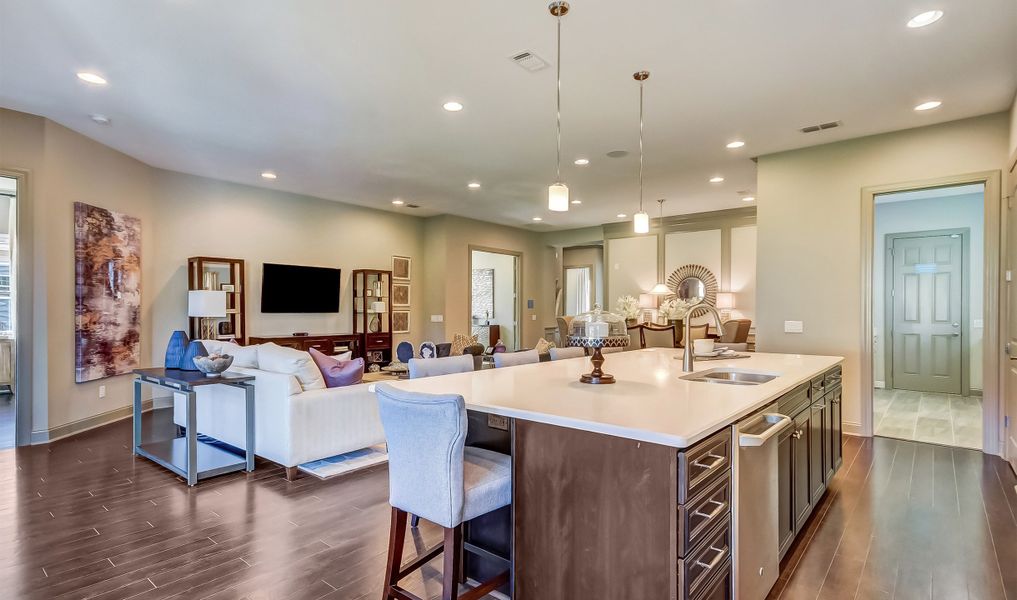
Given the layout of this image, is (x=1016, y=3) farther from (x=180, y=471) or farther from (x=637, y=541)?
(x=180, y=471)

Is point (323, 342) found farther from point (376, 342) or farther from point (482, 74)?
point (482, 74)

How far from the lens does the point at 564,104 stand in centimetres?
401

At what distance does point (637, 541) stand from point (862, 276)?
4.44m

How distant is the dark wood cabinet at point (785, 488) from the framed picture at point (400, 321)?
6.85m

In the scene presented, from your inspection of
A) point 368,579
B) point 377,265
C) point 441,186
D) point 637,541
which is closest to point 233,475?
point 368,579

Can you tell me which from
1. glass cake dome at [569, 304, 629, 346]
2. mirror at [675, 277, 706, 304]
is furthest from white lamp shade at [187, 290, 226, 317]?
mirror at [675, 277, 706, 304]

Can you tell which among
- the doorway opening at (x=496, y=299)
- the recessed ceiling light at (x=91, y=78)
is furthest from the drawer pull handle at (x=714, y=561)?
the doorway opening at (x=496, y=299)

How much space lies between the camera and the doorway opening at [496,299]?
10609 mm

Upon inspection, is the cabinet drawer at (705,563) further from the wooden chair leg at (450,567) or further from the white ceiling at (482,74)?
the white ceiling at (482,74)

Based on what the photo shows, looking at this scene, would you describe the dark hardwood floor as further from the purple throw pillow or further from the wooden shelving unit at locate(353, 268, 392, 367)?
the wooden shelving unit at locate(353, 268, 392, 367)

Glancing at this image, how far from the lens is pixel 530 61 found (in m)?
3.29

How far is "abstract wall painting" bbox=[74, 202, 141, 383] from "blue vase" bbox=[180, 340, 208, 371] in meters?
1.82

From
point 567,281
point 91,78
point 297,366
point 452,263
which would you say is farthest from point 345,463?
point 567,281

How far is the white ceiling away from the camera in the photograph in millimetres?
2779
